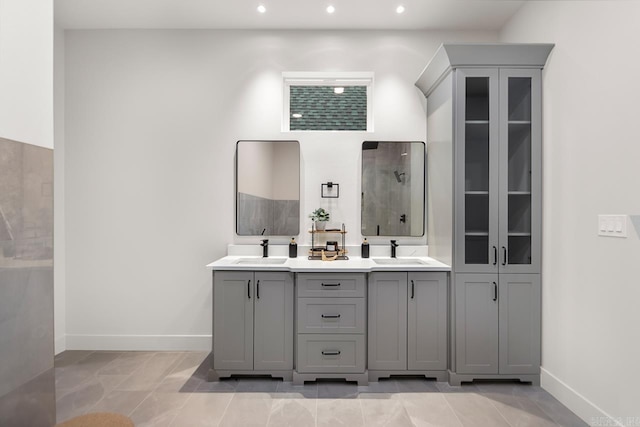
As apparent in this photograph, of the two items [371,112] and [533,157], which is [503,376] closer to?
[533,157]

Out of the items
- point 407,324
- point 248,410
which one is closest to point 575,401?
point 407,324

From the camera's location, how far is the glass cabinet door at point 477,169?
2584 mm

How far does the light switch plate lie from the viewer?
1881mm

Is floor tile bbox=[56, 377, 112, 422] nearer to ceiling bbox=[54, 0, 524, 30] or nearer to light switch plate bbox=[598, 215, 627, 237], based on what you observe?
ceiling bbox=[54, 0, 524, 30]

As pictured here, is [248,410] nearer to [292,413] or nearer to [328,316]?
[292,413]

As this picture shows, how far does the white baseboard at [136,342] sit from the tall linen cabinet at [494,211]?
2340mm

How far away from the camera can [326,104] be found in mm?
3287

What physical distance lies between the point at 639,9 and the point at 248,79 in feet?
9.42

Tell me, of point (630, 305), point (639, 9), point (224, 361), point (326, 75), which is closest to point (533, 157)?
point (639, 9)

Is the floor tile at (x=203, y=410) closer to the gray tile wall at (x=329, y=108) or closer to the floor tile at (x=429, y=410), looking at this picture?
the floor tile at (x=429, y=410)

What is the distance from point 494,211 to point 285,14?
2513 millimetres

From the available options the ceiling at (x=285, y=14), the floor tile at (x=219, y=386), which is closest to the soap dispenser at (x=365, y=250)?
the floor tile at (x=219, y=386)

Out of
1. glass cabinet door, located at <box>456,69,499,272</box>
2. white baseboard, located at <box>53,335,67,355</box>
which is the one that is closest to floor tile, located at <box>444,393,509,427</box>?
glass cabinet door, located at <box>456,69,499,272</box>

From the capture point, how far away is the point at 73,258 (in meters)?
3.23
